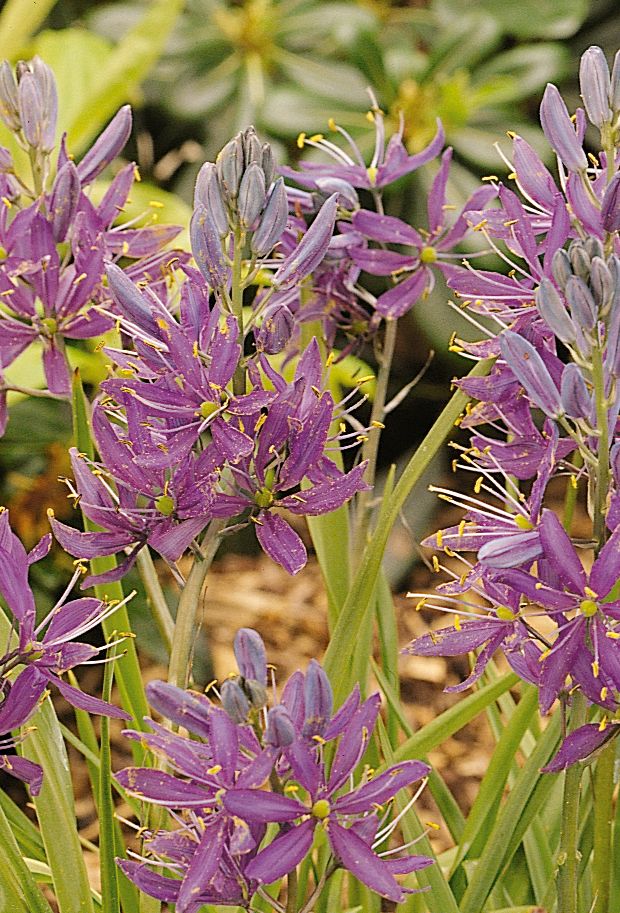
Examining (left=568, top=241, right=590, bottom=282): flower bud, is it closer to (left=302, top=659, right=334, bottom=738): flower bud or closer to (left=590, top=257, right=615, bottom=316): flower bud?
(left=590, top=257, right=615, bottom=316): flower bud

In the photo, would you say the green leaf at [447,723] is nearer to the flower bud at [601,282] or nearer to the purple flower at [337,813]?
the purple flower at [337,813]

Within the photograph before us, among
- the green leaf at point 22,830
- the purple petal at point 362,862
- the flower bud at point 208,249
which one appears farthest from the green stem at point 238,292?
the green leaf at point 22,830

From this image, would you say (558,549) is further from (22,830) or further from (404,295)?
(22,830)

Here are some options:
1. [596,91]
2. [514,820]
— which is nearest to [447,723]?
[514,820]

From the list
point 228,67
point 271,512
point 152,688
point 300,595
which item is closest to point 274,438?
point 271,512

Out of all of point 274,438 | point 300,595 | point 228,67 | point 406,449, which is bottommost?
point 300,595

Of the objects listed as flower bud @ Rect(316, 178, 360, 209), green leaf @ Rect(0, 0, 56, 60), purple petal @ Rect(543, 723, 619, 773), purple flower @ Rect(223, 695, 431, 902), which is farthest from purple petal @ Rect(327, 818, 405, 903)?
green leaf @ Rect(0, 0, 56, 60)

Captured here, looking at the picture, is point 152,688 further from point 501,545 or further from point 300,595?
point 300,595
